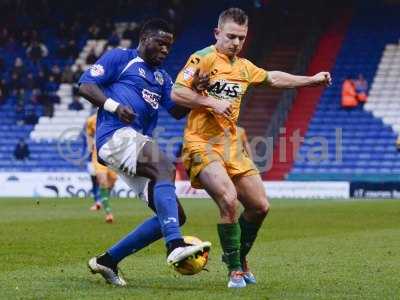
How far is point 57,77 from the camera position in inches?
1452

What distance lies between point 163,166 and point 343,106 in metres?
26.0

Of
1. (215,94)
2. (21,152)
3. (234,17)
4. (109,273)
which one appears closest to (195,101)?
(215,94)

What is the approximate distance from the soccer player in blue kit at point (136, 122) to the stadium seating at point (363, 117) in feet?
73.2

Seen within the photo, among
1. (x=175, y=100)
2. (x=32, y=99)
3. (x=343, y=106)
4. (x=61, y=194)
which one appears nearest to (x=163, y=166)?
(x=175, y=100)

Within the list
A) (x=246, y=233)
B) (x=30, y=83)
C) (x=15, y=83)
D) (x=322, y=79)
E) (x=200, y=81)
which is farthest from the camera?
Answer: (x=15, y=83)

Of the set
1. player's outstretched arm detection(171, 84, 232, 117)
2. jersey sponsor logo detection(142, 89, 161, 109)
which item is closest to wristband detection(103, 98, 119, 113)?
jersey sponsor logo detection(142, 89, 161, 109)

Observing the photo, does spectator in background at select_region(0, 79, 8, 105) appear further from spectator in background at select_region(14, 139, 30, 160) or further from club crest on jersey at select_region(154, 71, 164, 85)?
club crest on jersey at select_region(154, 71, 164, 85)

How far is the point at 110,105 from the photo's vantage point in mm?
8758

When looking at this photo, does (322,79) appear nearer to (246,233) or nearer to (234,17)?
(234,17)

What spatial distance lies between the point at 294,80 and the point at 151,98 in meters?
1.43

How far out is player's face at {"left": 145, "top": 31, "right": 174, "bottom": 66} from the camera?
9.07 meters

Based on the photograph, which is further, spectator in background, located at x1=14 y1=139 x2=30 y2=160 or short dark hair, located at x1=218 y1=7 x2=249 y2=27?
spectator in background, located at x1=14 y1=139 x2=30 y2=160

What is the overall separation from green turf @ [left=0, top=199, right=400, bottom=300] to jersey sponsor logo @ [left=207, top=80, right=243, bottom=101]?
1.71 meters

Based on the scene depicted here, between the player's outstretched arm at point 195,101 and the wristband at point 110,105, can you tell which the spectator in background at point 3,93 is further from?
the wristband at point 110,105
